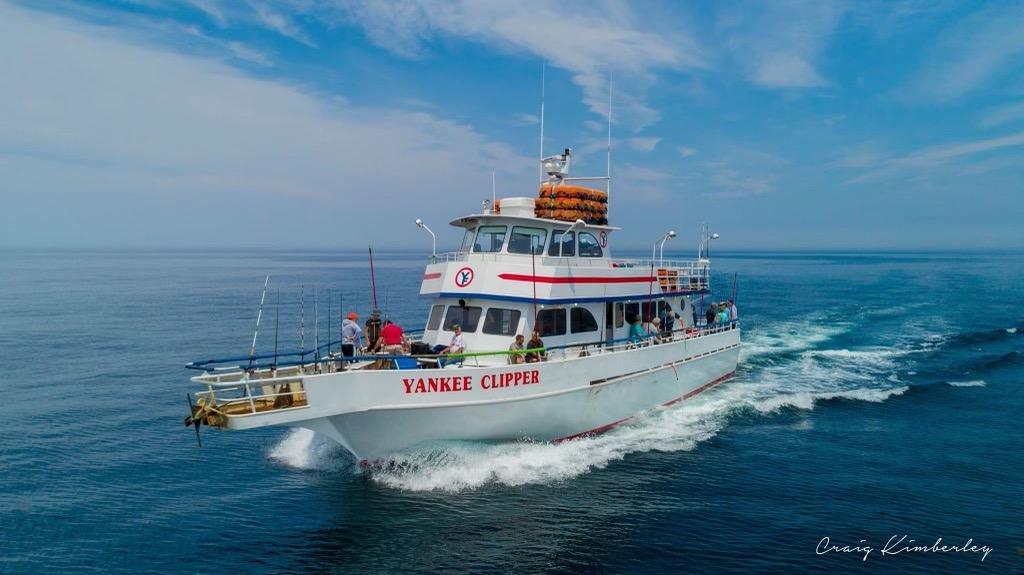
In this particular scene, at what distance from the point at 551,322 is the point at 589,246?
10.1 ft

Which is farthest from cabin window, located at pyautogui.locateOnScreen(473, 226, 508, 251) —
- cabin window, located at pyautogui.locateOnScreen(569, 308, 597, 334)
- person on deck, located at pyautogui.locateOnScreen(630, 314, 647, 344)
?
person on deck, located at pyautogui.locateOnScreen(630, 314, 647, 344)

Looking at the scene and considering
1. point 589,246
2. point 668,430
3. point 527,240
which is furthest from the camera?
point 589,246

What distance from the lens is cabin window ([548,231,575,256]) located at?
1645 centimetres

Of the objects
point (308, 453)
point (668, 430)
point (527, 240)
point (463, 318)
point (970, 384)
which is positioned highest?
point (527, 240)

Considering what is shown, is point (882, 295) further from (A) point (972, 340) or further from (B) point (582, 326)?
(B) point (582, 326)

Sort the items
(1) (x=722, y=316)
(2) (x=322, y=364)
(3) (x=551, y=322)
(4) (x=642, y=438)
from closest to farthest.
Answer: (2) (x=322, y=364), (3) (x=551, y=322), (4) (x=642, y=438), (1) (x=722, y=316)

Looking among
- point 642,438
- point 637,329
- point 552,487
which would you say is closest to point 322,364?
point 552,487

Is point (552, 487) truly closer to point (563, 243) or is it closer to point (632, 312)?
point (563, 243)

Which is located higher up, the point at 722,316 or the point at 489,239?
the point at 489,239

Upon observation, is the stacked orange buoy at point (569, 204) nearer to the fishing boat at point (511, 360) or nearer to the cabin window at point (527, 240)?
the fishing boat at point (511, 360)

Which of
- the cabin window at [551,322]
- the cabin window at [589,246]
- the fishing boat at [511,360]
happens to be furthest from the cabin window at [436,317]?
the cabin window at [589,246]

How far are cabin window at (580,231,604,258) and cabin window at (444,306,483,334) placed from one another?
3763 mm

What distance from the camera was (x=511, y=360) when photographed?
14.0 meters

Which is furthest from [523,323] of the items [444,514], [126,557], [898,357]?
[898,357]
